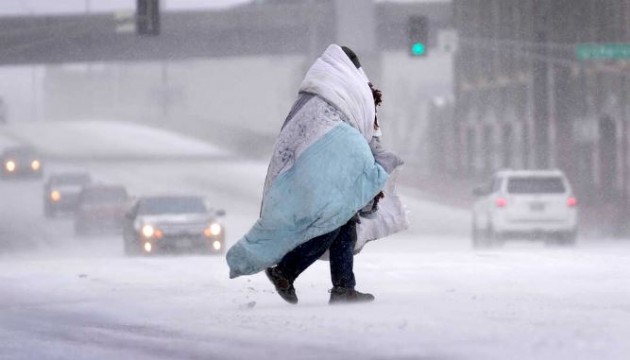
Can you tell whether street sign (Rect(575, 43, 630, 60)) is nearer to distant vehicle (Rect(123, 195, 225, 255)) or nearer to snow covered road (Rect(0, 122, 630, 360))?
distant vehicle (Rect(123, 195, 225, 255))

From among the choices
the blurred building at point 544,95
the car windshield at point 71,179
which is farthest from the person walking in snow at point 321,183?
the car windshield at point 71,179

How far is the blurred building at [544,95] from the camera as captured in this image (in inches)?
2473

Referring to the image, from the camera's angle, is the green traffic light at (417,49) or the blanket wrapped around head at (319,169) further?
the green traffic light at (417,49)

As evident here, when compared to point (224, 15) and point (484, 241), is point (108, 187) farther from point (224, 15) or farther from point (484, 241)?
point (224, 15)

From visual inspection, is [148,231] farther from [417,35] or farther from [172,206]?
[417,35]

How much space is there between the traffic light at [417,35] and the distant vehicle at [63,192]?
13127mm

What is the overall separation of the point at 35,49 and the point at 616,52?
2274 inches

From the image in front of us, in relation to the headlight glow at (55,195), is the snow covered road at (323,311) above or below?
above

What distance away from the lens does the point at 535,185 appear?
3262cm

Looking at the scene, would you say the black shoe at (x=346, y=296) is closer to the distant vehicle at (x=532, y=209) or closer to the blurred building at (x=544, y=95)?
the distant vehicle at (x=532, y=209)

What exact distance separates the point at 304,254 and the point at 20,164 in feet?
215

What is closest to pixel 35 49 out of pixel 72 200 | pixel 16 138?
pixel 16 138

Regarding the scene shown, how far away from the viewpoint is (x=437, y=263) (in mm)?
15305

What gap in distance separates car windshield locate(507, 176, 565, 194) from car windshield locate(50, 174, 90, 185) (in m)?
24.6
